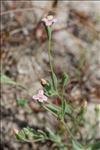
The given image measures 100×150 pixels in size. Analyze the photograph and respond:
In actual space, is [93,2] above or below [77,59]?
above

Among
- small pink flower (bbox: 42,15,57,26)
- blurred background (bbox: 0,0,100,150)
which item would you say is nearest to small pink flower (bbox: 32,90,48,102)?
small pink flower (bbox: 42,15,57,26)

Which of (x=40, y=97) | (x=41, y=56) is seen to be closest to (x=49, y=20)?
(x=40, y=97)

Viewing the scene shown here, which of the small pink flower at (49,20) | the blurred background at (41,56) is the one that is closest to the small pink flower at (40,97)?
the small pink flower at (49,20)

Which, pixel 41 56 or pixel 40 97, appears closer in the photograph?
pixel 40 97

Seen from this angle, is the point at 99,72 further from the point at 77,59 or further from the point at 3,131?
the point at 3,131

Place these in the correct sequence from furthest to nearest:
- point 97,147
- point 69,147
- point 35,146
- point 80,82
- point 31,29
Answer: point 31,29 < point 80,82 < point 35,146 < point 69,147 < point 97,147

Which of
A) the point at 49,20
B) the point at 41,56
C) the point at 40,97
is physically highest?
the point at 49,20

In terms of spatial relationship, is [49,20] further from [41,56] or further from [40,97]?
[41,56]

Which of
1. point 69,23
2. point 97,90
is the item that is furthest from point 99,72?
point 69,23
